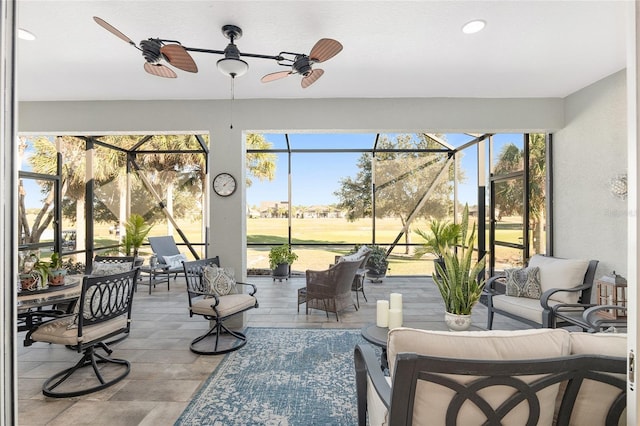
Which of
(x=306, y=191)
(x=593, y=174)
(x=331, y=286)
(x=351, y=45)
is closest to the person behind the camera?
(x=351, y=45)

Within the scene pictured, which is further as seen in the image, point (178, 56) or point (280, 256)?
point (280, 256)

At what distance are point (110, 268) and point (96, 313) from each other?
1.47 m

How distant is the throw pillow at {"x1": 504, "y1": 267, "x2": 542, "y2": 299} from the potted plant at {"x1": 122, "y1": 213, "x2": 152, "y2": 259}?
669 centimetres

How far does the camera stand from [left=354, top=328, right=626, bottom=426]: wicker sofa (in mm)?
1112

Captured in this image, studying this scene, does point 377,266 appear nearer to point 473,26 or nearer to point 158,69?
point 473,26

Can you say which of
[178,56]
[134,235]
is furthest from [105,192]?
[178,56]

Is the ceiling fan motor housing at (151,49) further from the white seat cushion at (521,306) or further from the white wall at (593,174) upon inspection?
the white wall at (593,174)

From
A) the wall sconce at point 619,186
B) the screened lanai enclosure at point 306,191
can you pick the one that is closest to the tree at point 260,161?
the screened lanai enclosure at point 306,191

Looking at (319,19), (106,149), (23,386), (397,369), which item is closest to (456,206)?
(319,19)

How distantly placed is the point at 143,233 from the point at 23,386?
4486 mm

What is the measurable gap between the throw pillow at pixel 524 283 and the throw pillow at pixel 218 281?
10.7ft

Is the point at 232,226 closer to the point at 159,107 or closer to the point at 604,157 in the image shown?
the point at 159,107

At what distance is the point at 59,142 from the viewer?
5.60 metres

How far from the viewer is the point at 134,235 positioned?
6.66 m
